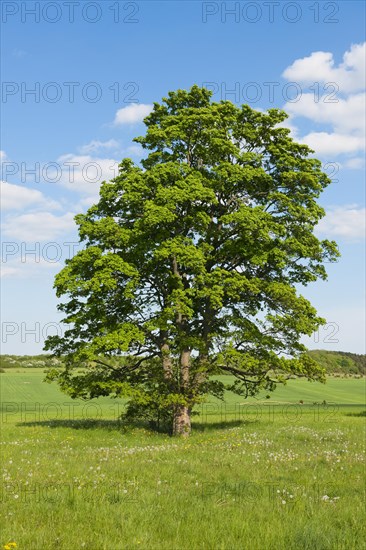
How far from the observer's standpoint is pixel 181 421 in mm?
26844

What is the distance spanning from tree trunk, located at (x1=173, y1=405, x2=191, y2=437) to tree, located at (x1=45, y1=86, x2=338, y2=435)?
5cm

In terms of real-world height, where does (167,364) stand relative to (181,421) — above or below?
above

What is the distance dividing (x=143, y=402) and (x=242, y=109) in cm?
1654

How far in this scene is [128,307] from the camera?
27.3 meters

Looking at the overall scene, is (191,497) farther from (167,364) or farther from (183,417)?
(167,364)

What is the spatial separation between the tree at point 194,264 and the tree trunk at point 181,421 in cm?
5

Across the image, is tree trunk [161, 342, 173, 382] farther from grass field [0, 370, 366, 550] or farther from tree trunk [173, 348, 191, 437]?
grass field [0, 370, 366, 550]

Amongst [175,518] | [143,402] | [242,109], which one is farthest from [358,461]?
[242,109]

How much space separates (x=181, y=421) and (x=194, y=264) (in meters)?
8.21

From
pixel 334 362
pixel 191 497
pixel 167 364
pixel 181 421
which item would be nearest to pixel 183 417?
pixel 181 421

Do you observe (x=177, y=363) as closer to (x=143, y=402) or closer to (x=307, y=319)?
(x=143, y=402)

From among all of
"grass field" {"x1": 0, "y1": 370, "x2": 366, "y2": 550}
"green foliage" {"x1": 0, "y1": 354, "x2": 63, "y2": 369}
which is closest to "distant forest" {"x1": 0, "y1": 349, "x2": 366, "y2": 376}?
"green foliage" {"x1": 0, "y1": 354, "x2": 63, "y2": 369}

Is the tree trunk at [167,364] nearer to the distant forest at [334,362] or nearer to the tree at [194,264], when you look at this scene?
the tree at [194,264]

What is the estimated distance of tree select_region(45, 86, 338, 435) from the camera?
83.3 feet
